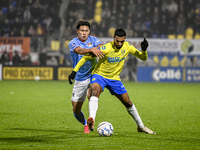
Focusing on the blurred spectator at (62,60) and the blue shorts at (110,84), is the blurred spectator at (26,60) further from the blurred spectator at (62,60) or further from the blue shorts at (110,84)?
the blue shorts at (110,84)

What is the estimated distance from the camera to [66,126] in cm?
641

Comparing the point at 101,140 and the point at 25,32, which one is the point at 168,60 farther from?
the point at 101,140

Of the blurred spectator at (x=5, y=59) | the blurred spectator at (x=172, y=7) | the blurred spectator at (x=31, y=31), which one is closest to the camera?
the blurred spectator at (x=5, y=59)

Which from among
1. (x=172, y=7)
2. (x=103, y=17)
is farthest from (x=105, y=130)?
(x=172, y=7)

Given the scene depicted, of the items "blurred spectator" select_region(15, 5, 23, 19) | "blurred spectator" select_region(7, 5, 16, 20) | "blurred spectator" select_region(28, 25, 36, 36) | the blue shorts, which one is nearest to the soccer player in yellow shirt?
the blue shorts

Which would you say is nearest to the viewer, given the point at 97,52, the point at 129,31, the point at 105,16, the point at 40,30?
the point at 97,52

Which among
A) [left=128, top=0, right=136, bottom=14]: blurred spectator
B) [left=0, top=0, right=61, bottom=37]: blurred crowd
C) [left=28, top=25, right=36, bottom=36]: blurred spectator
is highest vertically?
[left=128, top=0, right=136, bottom=14]: blurred spectator

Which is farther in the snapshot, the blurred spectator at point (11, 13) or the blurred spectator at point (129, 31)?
the blurred spectator at point (11, 13)

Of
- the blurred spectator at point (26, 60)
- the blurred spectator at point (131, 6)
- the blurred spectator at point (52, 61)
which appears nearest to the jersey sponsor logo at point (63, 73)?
the blurred spectator at point (52, 61)

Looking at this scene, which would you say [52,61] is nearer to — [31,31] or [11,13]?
[31,31]

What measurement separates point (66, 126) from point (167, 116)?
269 cm

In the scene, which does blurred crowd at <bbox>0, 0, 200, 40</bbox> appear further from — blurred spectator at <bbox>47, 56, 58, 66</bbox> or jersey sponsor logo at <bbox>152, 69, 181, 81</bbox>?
jersey sponsor logo at <bbox>152, 69, 181, 81</bbox>

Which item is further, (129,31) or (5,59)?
(129,31)

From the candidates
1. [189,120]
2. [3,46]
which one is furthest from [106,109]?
[3,46]
